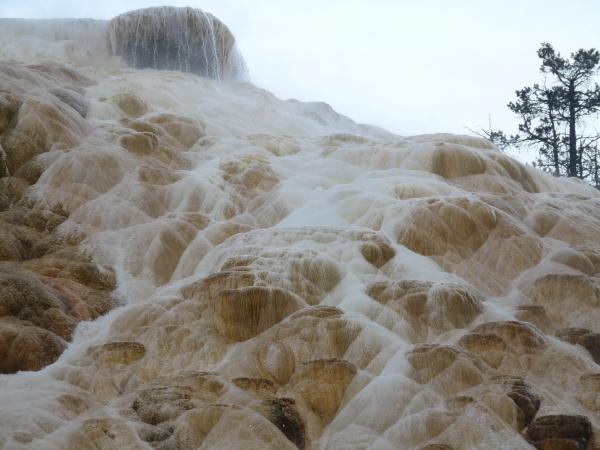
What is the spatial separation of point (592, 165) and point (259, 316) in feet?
60.7

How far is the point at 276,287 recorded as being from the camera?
9367 millimetres


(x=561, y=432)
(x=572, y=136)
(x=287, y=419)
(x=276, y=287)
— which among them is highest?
(x=572, y=136)

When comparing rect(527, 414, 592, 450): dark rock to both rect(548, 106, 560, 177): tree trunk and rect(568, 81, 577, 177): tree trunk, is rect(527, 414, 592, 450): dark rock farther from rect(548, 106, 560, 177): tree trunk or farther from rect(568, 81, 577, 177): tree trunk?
rect(548, 106, 560, 177): tree trunk

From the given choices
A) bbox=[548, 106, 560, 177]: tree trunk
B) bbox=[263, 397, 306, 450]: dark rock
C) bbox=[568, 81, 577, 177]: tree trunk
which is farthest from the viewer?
bbox=[548, 106, 560, 177]: tree trunk

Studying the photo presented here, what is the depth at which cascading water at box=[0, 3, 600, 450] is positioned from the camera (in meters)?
7.25

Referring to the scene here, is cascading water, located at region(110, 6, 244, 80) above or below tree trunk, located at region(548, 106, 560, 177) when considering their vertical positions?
above

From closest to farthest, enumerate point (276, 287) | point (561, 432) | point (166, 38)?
1. point (561, 432)
2. point (276, 287)
3. point (166, 38)

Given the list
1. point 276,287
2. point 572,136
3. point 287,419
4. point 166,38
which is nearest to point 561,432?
point 287,419

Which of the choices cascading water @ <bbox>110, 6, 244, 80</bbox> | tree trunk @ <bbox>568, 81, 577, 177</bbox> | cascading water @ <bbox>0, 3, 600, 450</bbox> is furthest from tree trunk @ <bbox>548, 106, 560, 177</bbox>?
cascading water @ <bbox>110, 6, 244, 80</bbox>

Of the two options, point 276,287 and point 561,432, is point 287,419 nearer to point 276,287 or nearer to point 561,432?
point 276,287

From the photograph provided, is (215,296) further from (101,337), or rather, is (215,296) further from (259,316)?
(101,337)

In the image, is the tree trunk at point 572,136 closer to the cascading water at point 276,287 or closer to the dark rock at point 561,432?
the cascading water at point 276,287

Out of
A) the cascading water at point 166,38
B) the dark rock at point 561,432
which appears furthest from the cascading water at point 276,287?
the cascading water at point 166,38

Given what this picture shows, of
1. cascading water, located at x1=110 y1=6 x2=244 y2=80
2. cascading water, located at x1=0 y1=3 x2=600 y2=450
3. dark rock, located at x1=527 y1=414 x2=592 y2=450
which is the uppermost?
cascading water, located at x1=110 y1=6 x2=244 y2=80
